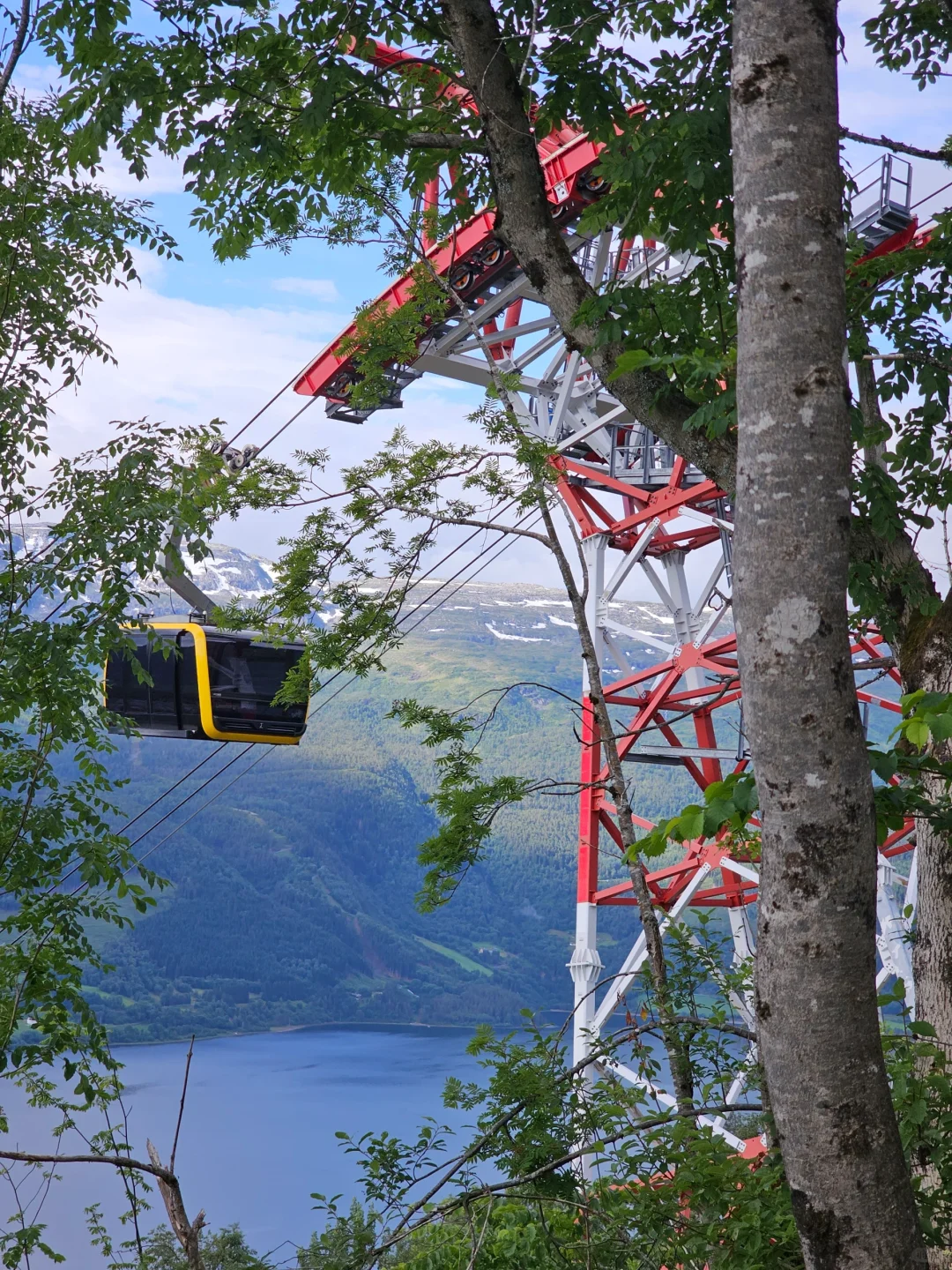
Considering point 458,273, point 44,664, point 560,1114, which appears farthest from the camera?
point 458,273

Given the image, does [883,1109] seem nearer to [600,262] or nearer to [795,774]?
[795,774]

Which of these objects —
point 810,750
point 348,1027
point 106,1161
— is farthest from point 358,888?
point 810,750

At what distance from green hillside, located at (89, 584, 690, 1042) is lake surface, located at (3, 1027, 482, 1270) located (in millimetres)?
6630

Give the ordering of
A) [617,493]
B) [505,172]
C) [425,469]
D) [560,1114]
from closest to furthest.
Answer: [560,1114], [505,172], [425,469], [617,493]

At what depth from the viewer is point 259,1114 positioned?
75.6 meters

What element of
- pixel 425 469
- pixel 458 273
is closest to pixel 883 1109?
pixel 425 469

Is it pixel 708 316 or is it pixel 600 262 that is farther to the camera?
pixel 600 262

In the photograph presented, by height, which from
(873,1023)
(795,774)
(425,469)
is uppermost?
(425,469)

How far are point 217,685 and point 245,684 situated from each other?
0.97 feet

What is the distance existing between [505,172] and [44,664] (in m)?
2.59

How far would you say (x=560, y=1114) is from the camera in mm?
3291

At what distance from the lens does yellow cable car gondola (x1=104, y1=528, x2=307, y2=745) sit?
38.5ft

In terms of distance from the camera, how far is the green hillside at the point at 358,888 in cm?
10169

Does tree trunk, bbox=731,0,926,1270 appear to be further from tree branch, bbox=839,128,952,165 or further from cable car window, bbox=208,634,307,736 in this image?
cable car window, bbox=208,634,307,736
